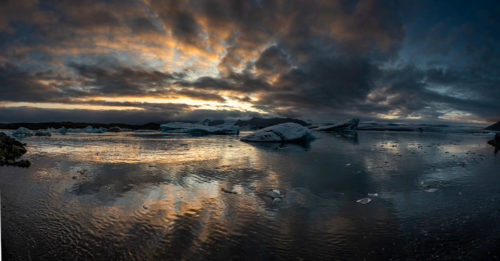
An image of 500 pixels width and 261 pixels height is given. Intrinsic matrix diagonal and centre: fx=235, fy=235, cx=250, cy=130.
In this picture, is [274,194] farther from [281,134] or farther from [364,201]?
[281,134]

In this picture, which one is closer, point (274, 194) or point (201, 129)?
point (274, 194)

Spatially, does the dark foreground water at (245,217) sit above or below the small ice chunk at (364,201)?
below

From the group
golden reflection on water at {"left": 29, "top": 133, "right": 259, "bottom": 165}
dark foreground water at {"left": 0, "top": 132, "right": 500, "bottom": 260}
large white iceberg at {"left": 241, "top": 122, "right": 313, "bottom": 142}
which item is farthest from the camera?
large white iceberg at {"left": 241, "top": 122, "right": 313, "bottom": 142}

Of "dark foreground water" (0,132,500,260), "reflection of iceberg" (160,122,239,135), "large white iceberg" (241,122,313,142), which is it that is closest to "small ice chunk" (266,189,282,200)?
"dark foreground water" (0,132,500,260)

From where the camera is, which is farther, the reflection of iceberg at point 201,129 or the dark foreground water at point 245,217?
the reflection of iceberg at point 201,129

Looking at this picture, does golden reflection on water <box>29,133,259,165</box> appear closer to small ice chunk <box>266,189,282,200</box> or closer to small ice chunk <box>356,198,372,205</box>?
small ice chunk <box>266,189,282,200</box>

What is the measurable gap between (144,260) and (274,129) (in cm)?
2034

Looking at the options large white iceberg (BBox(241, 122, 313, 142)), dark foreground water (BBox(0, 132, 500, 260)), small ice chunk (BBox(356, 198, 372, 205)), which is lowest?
dark foreground water (BBox(0, 132, 500, 260))

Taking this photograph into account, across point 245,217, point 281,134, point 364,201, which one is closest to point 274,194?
point 245,217

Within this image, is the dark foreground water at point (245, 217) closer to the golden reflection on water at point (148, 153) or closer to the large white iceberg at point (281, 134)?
the golden reflection on water at point (148, 153)

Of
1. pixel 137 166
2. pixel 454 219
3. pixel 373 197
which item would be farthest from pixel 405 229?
pixel 137 166

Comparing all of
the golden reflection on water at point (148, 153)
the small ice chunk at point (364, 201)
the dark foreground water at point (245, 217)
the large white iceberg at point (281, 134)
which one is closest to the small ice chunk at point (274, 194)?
the dark foreground water at point (245, 217)

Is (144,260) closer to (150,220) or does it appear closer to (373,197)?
(150,220)

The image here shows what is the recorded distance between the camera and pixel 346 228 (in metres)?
4.02
